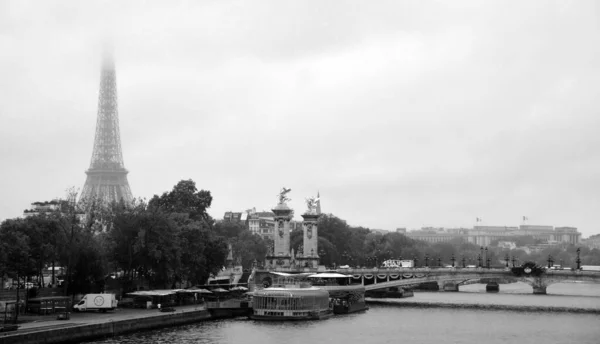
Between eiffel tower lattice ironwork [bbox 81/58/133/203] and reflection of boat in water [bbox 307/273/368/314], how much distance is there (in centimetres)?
8257

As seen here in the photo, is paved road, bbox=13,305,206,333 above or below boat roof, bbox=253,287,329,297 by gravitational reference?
below

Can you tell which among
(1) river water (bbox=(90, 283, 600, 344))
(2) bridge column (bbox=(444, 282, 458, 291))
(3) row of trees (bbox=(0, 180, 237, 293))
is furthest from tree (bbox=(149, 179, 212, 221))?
(2) bridge column (bbox=(444, 282, 458, 291))

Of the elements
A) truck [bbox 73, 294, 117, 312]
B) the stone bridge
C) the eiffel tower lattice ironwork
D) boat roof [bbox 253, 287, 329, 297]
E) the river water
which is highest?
the eiffel tower lattice ironwork

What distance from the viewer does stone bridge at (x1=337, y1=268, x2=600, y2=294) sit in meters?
97.6

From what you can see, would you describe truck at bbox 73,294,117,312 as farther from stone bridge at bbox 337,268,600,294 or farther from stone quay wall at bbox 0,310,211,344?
stone bridge at bbox 337,268,600,294

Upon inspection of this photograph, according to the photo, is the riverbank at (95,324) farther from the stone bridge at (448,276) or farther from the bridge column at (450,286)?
the bridge column at (450,286)

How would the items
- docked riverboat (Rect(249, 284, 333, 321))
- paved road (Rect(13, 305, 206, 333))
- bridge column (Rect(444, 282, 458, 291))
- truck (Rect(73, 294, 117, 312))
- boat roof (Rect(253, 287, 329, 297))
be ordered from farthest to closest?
bridge column (Rect(444, 282, 458, 291)) → boat roof (Rect(253, 287, 329, 297)) → docked riverboat (Rect(249, 284, 333, 321)) → truck (Rect(73, 294, 117, 312)) → paved road (Rect(13, 305, 206, 333))

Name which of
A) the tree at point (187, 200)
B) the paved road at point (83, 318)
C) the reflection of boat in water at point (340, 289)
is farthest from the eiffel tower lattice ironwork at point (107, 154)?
the paved road at point (83, 318)

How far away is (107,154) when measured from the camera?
589 ft

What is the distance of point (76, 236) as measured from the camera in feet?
253

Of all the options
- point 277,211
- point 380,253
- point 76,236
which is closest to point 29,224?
point 76,236

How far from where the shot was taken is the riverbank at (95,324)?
173 feet

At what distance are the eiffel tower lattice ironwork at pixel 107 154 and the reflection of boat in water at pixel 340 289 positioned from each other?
271 ft

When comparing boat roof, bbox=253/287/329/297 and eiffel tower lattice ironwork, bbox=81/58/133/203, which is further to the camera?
eiffel tower lattice ironwork, bbox=81/58/133/203
